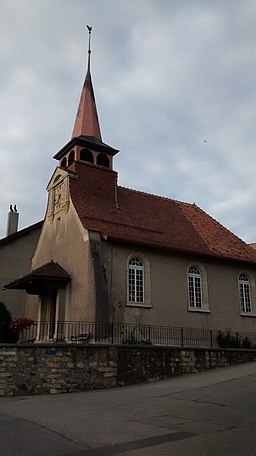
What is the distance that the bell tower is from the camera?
26266 mm

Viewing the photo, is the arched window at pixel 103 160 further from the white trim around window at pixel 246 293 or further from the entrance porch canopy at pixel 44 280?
the white trim around window at pixel 246 293

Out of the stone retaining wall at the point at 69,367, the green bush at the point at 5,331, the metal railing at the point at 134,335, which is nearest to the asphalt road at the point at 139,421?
the stone retaining wall at the point at 69,367

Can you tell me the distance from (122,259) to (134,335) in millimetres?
3503

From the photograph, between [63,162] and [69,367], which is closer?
[69,367]

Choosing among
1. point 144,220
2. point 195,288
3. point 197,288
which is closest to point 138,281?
point 195,288

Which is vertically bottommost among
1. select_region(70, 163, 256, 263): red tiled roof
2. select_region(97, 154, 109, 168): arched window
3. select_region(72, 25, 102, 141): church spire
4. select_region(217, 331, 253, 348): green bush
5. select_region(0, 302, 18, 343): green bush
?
select_region(217, 331, 253, 348): green bush

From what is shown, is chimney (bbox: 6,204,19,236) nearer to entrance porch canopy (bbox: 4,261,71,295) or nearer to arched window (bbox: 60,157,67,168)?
arched window (bbox: 60,157,67,168)

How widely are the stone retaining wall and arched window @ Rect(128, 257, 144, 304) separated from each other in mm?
4050

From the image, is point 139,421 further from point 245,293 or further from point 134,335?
point 245,293

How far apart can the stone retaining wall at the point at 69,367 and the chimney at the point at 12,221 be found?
50.2ft

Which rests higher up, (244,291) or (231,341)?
(244,291)

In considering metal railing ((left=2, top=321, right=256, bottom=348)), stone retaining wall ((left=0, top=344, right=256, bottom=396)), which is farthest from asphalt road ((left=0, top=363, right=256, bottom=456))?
metal railing ((left=2, top=321, right=256, bottom=348))

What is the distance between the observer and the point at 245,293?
25391 millimetres

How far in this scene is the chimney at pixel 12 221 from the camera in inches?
1220
